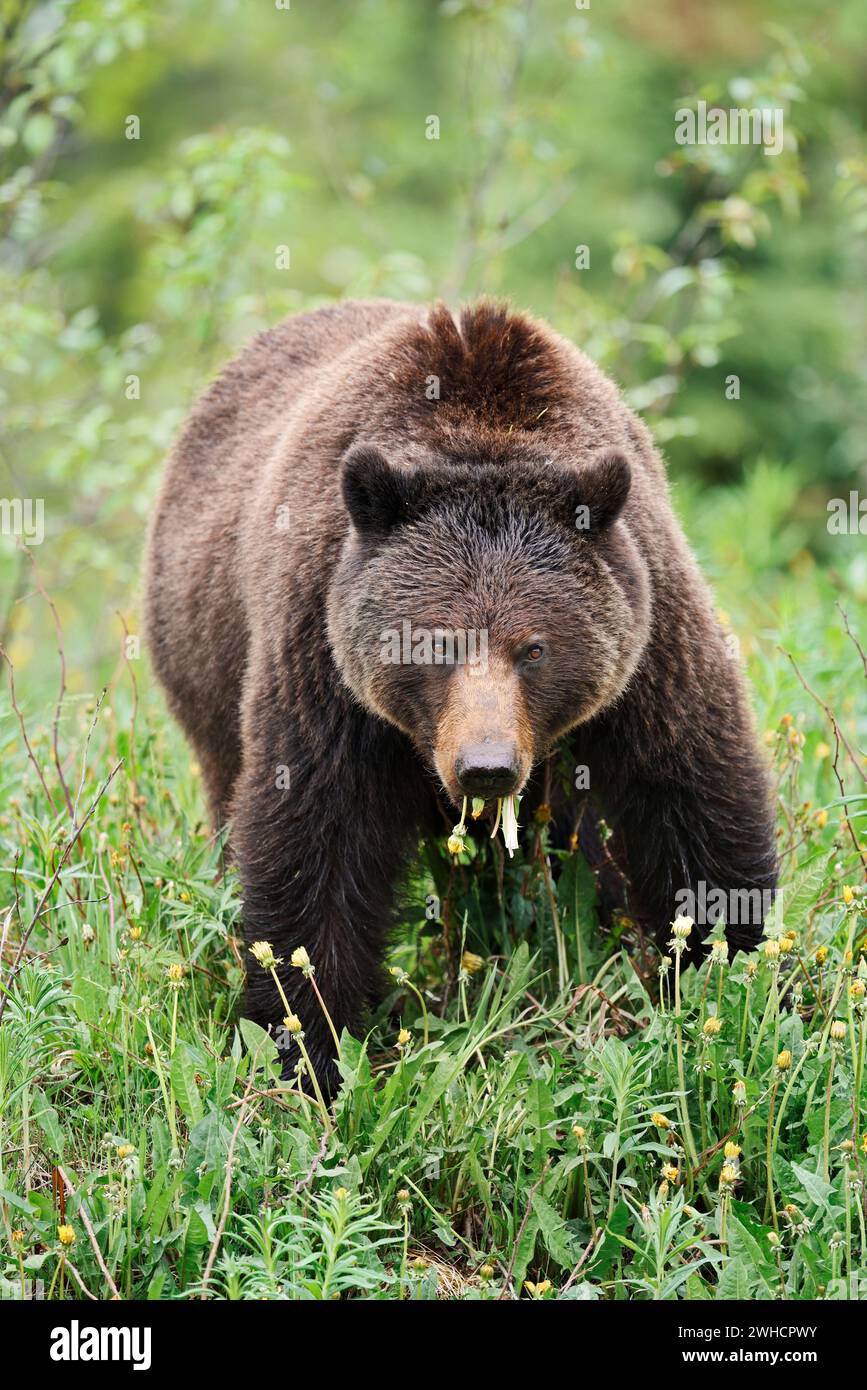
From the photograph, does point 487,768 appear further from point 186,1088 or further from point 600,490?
point 186,1088

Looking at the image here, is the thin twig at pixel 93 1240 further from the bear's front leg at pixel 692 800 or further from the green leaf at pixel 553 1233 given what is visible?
the bear's front leg at pixel 692 800

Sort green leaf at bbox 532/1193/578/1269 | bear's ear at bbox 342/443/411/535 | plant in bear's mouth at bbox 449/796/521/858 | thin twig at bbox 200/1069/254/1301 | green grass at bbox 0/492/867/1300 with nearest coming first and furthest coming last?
1. thin twig at bbox 200/1069/254/1301
2. green grass at bbox 0/492/867/1300
3. green leaf at bbox 532/1193/578/1269
4. plant in bear's mouth at bbox 449/796/521/858
5. bear's ear at bbox 342/443/411/535

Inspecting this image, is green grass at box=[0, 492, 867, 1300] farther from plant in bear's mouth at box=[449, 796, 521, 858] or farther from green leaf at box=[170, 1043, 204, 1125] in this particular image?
plant in bear's mouth at box=[449, 796, 521, 858]

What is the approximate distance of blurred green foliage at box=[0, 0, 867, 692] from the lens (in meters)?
8.95

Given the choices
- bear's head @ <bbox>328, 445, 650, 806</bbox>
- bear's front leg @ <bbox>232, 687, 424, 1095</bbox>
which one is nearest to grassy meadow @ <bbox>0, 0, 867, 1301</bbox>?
bear's front leg @ <bbox>232, 687, 424, 1095</bbox>

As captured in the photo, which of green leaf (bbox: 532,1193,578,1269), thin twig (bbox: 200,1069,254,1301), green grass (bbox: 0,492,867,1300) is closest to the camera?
thin twig (bbox: 200,1069,254,1301)

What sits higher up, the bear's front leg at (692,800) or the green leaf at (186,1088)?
the bear's front leg at (692,800)

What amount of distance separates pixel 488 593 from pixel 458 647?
0.19m

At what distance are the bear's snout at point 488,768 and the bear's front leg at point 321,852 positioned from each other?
712 mm

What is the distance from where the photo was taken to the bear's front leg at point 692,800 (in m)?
4.89

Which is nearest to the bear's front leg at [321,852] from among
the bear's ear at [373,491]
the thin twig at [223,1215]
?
the bear's ear at [373,491]

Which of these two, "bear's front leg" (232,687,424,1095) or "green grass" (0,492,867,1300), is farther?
"bear's front leg" (232,687,424,1095)

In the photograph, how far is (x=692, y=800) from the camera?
16.4 ft

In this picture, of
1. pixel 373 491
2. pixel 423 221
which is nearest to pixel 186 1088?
pixel 373 491
